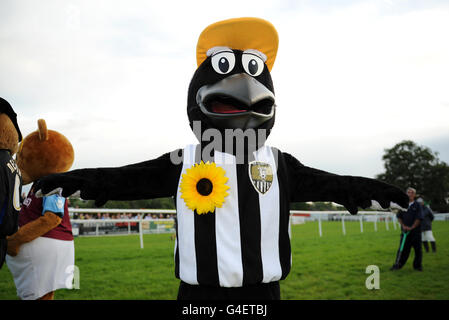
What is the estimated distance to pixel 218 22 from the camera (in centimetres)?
250

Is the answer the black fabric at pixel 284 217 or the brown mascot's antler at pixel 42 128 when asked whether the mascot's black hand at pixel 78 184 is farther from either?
the brown mascot's antler at pixel 42 128

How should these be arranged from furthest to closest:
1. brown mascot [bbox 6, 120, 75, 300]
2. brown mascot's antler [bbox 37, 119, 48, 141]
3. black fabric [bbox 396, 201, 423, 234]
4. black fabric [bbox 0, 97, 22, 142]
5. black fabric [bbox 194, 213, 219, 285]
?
1. black fabric [bbox 396, 201, 423, 234]
2. brown mascot's antler [bbox 37, 119, 48, 141]
3. brown mascot [bbox 6, 120, 75, 300]
4. black fabric [bbox 0, 97, 22, 142]
5. black fabric [bbox 194, 213, 219, 285]

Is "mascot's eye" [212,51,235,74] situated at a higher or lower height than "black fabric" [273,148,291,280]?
higher

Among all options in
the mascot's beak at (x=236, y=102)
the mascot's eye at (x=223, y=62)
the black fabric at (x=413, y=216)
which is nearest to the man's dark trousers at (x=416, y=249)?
the black fabric at (x=413, y=216)

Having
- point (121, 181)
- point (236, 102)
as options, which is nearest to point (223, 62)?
point (236, 102)

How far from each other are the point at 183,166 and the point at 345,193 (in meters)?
1.14

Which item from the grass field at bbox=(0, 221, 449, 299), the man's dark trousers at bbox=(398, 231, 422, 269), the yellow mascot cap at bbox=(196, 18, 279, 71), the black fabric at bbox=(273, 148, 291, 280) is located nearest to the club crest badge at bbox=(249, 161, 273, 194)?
the black fabric at bbox=(273, 148, 291, 280)

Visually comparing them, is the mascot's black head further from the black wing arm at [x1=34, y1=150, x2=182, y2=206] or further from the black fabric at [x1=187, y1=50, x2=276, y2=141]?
the black wing arm at [x1=34, y1=150, x2=182, y2=206]

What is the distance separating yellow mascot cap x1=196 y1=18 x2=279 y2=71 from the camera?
2.49m

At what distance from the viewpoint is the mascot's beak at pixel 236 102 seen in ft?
7.27

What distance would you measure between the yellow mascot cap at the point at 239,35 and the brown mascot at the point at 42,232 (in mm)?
2274

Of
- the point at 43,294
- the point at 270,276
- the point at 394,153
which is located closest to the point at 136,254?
the point at 43,294

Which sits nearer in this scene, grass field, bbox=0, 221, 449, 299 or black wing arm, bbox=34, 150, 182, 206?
black wing arm, bbox=34, 150, 182, 206
